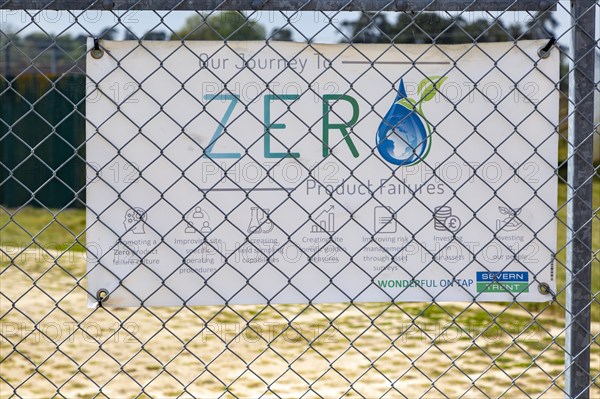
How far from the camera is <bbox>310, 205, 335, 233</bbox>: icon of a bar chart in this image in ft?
8.76

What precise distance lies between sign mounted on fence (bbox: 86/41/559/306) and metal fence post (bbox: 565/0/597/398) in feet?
0.29

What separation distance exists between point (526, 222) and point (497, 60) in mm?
585

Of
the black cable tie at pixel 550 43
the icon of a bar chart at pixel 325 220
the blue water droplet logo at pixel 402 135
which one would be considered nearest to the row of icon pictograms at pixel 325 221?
the icon of a bar chart at pixel 325 220

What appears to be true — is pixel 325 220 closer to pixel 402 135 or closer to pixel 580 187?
pixel 402 135

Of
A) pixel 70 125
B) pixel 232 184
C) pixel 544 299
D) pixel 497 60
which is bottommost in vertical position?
pixel 544 299

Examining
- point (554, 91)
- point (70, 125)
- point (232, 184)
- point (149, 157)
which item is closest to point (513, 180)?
point (554, 91)

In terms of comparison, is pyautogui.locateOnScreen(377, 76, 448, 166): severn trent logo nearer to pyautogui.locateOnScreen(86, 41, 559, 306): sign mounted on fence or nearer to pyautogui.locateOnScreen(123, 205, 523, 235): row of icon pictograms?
pyautogui.locateOnScreen(86, 41, 559, 306): sign mounted on fence

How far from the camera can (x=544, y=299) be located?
9.05 ft

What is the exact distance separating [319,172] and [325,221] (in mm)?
171

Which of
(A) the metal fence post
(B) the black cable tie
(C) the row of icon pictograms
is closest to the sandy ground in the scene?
(A) the metal fence post

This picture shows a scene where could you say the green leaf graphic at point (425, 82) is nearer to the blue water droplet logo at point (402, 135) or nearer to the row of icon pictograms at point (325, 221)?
the blue water droplet logo at point (402, 135)

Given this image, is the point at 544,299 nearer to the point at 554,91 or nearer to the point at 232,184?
the point at 554,91

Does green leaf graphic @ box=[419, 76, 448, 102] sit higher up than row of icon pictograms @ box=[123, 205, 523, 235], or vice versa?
green leaf graphic @ box=[419, 76, 448, 102]

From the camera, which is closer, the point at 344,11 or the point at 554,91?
the point at 344,11
